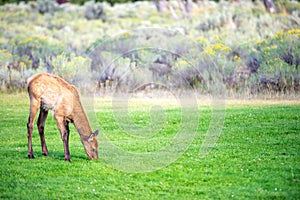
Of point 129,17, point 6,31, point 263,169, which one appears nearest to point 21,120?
point 263,169

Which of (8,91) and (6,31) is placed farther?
(6,31)

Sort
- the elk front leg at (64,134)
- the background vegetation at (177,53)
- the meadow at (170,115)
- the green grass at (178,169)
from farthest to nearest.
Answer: the background vegetation at (177,53) → the elk front leg at (64,134) → the meadow at (170,115) → the green grass at (178,169)

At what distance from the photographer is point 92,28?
37031 millimetres

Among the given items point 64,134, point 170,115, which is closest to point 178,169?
point 64,134

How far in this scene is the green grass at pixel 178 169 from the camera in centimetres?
948

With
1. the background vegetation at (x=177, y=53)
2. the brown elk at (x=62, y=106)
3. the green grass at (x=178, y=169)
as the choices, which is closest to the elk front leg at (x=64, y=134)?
the brown elk at (x=62, y=106)

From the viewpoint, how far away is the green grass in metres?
9.48

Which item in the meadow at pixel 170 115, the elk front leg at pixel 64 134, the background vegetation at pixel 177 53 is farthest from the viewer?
the background vegetation at pixel 177 53

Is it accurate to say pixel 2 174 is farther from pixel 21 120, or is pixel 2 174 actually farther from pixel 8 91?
pixel 8 91

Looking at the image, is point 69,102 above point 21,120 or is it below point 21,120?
above

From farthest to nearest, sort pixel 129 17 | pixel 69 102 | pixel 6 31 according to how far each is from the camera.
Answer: pixel 129 17 → pixel 6 31 → pixel 69 102

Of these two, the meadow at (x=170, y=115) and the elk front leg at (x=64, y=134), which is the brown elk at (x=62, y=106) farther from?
the meadow at (x=170, y=115)

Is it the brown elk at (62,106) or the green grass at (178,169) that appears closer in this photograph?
the green grass at (178,169)

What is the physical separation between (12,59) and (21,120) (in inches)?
367
